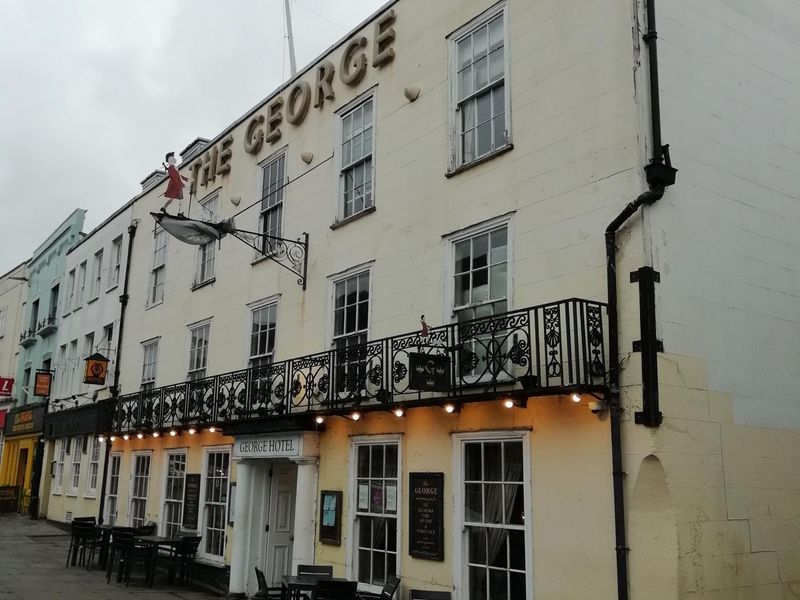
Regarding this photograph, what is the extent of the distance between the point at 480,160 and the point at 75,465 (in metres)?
18.3

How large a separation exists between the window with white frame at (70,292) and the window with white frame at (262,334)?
13385 mm

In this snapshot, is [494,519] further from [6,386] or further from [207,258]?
[6,386]

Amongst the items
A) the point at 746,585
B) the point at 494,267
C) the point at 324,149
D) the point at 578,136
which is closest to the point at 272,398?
the point at 324,149

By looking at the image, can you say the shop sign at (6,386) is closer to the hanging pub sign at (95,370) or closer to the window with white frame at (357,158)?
the hanging pub sign at (95,370)

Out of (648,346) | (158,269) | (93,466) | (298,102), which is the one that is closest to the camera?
(648,346)

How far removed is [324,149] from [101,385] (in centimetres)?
1162

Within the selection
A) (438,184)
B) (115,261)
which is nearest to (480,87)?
(438,184)

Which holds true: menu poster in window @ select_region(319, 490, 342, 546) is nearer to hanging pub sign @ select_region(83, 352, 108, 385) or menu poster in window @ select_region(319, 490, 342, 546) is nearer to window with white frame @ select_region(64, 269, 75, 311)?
hanging pub sign @ select_region(83, 352, 108, 385)

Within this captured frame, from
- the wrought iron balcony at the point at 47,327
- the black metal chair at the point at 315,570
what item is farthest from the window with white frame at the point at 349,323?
the wrought iron balcony at the point at 47,327

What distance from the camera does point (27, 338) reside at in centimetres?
3033

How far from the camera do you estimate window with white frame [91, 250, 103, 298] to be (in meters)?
24.1

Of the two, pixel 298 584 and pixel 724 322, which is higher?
pixel 724 322

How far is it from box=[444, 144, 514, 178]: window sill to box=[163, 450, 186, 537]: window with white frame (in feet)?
32.1

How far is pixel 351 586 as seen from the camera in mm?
9836
